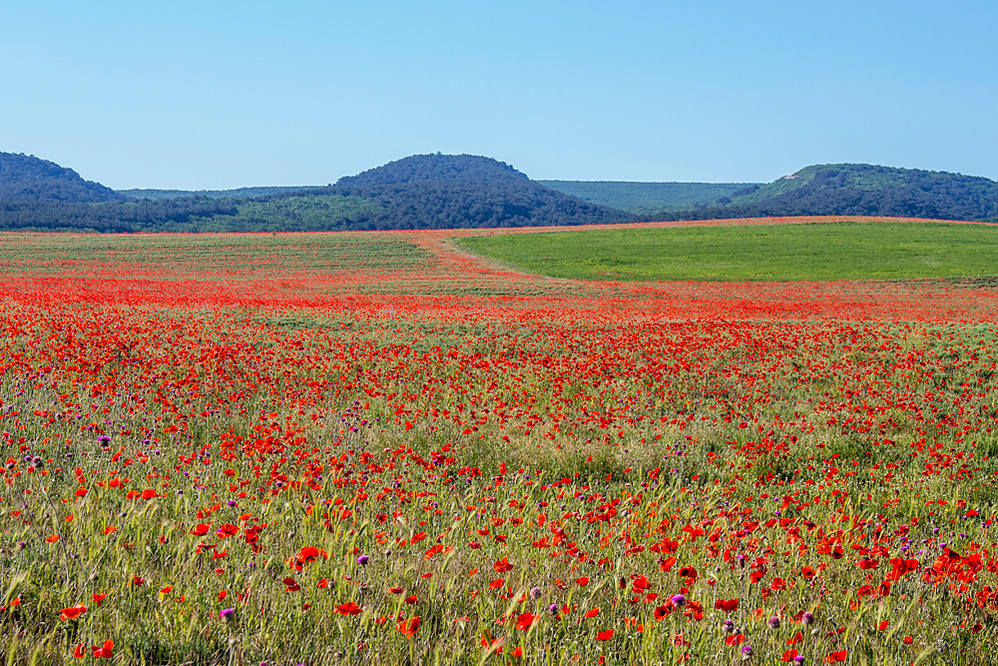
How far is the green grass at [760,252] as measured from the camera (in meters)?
45.1

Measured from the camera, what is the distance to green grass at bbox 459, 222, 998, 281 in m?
45.1

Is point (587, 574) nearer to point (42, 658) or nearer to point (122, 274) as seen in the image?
point (42, 658)

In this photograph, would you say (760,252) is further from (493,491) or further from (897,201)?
(897,201)

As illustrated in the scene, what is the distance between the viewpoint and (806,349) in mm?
14180

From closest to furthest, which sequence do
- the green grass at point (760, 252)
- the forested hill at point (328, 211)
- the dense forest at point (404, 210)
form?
the green grass at point (760, 252), the forested hill at point (328, 211), the dense forest at point (404, 210)

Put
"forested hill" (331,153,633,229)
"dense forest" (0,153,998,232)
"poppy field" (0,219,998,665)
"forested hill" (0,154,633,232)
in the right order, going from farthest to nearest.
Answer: "forested hill" (331,153,633,229)
"dense forest" (0,153,998,232)
"forested hill" (0,154,633,232)
"poppy field" (0,219,998,665)

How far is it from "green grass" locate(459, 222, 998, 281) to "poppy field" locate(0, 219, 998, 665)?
29.5 m

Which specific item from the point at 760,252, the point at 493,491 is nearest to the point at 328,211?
the point at 760,252

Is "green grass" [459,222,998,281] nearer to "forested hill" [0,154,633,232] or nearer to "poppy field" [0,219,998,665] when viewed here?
"poppy field" [0,219,998,665]

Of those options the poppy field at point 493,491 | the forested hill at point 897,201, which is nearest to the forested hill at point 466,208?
the forested hill at point 897,201

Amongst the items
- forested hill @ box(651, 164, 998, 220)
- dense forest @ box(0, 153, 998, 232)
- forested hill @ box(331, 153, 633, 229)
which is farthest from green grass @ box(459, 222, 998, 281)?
forested hill @ box(331, 153, 633, 229)

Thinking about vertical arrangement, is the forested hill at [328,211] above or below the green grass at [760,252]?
above

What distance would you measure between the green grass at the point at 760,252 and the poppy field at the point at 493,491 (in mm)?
29506

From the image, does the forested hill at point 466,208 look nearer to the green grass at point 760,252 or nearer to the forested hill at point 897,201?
the forested hill at point 897,201
